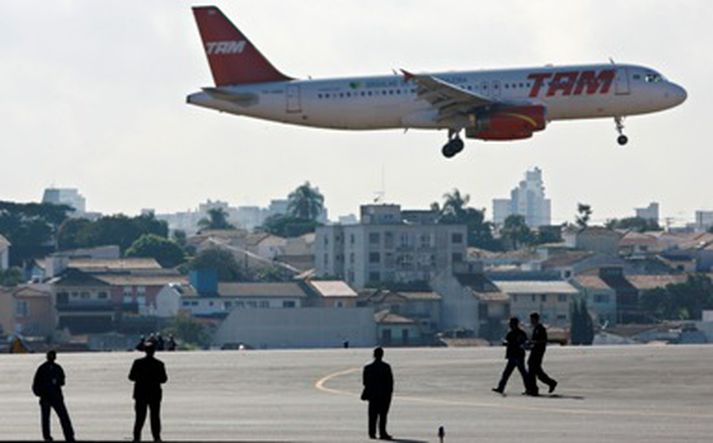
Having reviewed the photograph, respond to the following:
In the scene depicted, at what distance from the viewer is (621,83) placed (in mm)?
78562

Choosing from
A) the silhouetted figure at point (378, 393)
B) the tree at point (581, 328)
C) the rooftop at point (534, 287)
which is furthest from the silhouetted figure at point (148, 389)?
the rooftop at point (534, 287)

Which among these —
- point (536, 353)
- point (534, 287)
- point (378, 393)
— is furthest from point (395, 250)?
point (378, 393)

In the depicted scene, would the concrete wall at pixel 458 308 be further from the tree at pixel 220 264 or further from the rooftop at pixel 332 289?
the tree at pixel 220 264

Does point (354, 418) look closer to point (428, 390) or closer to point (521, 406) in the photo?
point (521, 406)

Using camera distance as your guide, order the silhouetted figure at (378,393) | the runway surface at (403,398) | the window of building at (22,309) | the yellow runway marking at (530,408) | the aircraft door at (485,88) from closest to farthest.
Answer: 1. the silhouetted figure at (378,393)
2. the runway surface at (403,398)
3. the yellow runway marking at (530,408)
4. the aircraft door at (485,88)
5. the window of building at (22,309)

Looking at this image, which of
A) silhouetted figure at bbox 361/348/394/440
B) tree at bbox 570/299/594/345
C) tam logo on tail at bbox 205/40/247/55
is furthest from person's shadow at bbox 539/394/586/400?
tree at bbox 570/299/594/345

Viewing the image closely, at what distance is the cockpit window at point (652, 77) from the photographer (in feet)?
261

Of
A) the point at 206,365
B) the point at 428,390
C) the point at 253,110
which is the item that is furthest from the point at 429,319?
the point at 428,390

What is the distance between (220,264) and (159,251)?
17.2 meters

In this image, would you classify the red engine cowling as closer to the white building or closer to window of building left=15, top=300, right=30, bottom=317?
window of building left=15, top=300, right=30, bottom=317

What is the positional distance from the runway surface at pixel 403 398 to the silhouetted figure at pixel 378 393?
1.21 feet

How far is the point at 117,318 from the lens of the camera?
13950cm

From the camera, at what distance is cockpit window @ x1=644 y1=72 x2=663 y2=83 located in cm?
7956

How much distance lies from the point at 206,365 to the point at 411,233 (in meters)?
107
